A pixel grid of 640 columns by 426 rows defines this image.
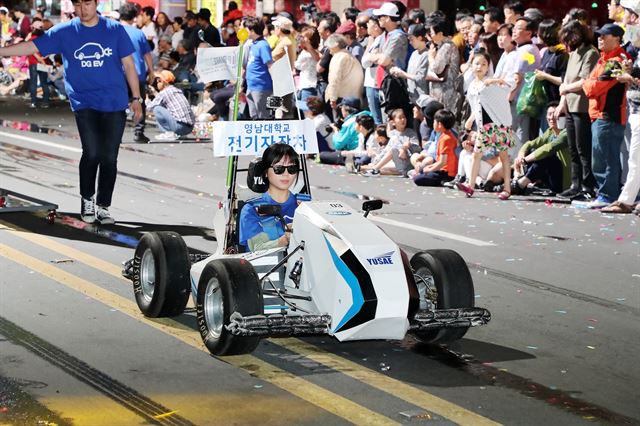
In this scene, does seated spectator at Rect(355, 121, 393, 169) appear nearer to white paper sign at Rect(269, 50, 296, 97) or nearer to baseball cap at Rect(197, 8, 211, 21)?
white paper sign at Rect(269, 50, 296, 97)

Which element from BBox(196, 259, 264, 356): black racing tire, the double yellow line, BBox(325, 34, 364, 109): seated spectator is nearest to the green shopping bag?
BBox(325, 34, 364, 109): seated spectator

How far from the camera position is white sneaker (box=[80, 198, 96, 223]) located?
12375 millimetres

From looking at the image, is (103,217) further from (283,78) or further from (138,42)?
(138,42)

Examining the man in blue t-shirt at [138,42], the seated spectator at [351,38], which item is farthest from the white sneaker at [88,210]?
the seated spectator at [351,38]

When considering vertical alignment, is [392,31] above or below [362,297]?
above

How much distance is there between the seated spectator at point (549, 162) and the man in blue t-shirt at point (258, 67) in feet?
18.7

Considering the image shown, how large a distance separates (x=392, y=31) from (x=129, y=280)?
343 inches

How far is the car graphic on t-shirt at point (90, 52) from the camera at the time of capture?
12000mm

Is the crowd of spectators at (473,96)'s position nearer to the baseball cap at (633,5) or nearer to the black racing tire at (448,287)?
the baseball cap at (633,5)

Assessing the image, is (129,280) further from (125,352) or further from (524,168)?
(524,168)

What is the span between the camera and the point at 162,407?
6543mm

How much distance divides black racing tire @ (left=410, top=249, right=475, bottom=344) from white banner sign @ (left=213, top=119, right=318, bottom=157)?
1635 millimetres

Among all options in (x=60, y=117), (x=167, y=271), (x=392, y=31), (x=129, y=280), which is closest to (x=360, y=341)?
(x=167, y=271)

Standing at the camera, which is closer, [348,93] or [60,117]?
[348,93]
